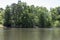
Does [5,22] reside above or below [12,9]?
below

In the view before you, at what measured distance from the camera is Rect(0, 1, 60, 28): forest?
7450 cm

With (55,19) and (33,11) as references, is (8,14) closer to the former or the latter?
(33,11)

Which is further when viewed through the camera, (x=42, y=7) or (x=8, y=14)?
(x=42, y=7)

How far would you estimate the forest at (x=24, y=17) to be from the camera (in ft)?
244

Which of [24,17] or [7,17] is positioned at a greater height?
[24,17]

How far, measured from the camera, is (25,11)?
75.3 m

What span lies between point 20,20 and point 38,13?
847 centimetres

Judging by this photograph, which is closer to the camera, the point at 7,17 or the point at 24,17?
the point at 24,17

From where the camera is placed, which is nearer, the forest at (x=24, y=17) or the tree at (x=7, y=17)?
the forest at (x=24, y=17)

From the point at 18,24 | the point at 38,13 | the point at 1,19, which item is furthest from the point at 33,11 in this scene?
the point at 1,19

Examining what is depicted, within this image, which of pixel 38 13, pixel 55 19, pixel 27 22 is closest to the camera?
pixel 27 22

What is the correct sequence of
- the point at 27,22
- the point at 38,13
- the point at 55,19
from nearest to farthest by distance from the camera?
the point at 27,22, the point at 38,13, the point at 55,19

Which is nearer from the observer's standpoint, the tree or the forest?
the forest

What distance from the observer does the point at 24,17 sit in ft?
245
